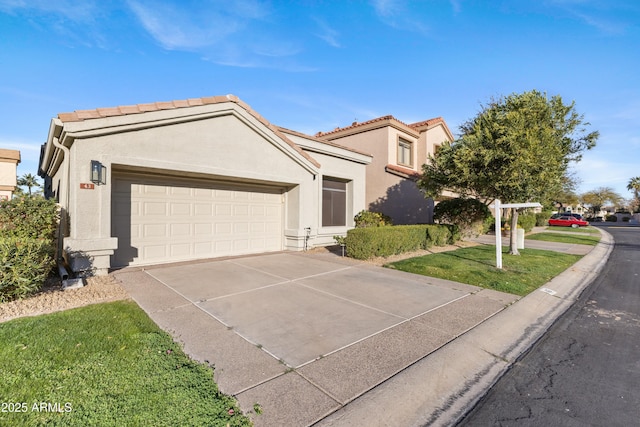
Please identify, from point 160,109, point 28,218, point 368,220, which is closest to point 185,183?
point 160,109

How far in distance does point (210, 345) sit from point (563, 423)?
12.1ft

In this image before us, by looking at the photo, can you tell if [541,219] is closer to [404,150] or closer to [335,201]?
[404,150]

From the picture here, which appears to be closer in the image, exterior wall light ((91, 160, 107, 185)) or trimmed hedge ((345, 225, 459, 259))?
exterior wall light ((91, 160, 107, 185))

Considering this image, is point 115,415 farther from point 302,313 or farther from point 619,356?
point 619,356

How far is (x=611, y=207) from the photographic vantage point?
79.6 metres

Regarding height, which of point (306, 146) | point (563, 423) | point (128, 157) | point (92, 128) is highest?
point (306, 146)

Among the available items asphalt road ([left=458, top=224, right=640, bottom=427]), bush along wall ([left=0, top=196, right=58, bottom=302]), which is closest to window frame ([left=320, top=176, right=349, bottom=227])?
bush along wall ([left=0, top=196, right=58, bottom=302])

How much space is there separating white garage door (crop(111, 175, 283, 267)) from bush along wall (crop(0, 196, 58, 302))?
52.0 inches

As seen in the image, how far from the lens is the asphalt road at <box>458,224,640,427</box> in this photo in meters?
2.73

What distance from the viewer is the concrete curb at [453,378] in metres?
2.64

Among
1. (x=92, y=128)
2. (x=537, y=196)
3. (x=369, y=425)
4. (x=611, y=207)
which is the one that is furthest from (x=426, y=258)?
(x=611, y=207)

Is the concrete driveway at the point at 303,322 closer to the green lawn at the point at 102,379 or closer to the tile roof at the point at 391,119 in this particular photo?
the green lawn at the point at 102,379

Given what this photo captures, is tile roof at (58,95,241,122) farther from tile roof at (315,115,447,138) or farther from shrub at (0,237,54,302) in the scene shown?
tile roof at (315,115,447,138)

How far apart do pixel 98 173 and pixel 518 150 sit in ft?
37.9
